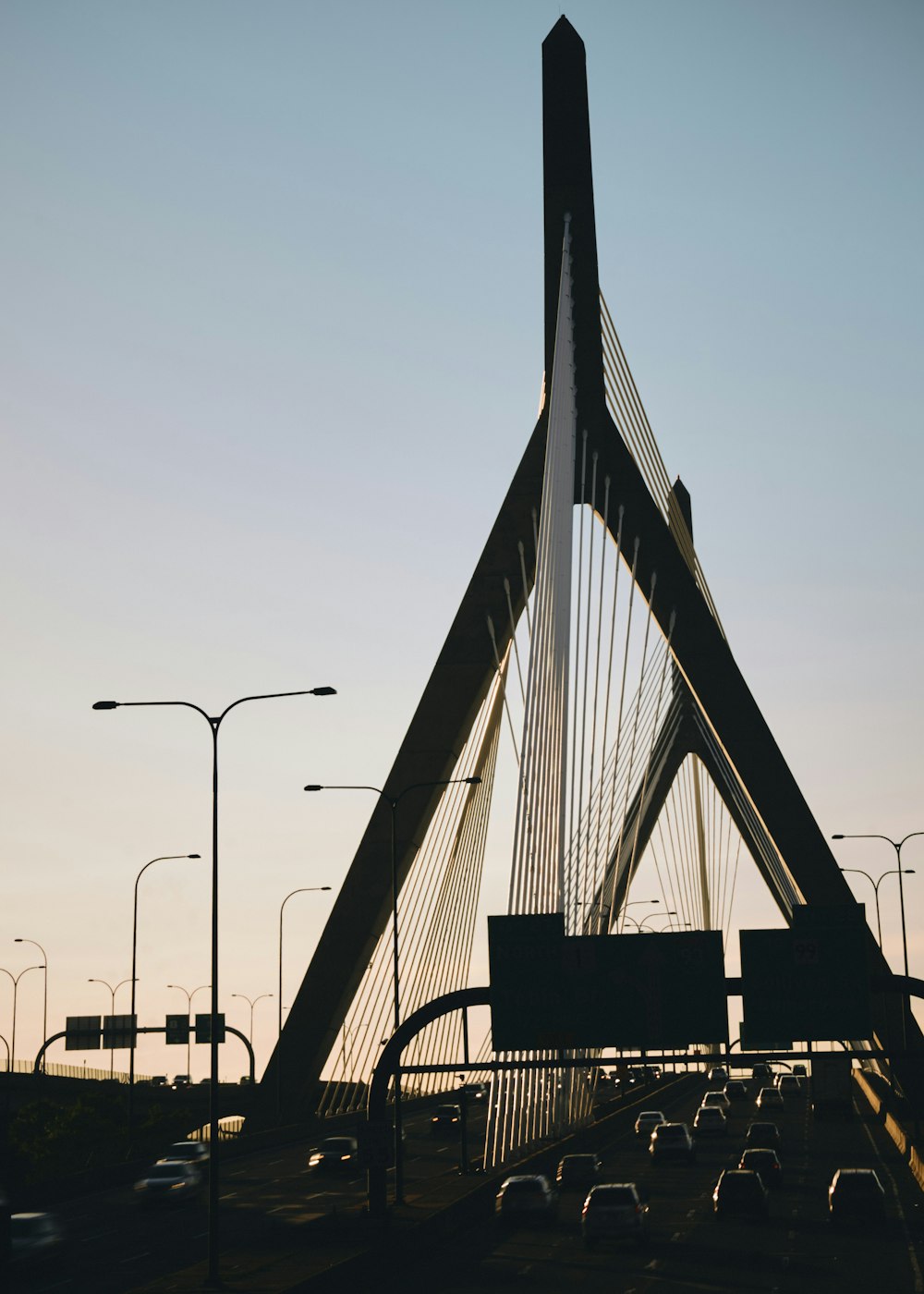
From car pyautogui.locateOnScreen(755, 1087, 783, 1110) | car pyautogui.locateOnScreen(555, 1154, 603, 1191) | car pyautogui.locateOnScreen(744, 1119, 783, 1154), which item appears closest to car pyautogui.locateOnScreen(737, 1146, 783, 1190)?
car pyautogui.locateOnScreen(555, 1154, 603, 1191)

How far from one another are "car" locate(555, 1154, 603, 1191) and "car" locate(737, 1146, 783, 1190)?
4681 mm

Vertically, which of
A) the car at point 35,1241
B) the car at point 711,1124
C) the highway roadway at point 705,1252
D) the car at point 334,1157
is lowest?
→ the car at point 711,1124

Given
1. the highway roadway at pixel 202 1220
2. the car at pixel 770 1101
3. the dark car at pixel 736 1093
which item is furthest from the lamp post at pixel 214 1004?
the dark car at pixel 736 1093

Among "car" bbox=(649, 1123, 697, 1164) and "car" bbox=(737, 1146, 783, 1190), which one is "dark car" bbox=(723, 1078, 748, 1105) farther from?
"car" bbox=(737, 1146, 783, 1190)

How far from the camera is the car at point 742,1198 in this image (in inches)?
1550

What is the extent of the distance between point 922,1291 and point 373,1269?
30.1 feet

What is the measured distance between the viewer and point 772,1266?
31094 mm

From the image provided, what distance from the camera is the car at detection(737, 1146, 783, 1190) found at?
46.2 metres

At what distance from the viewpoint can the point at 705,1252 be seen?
33.3 meters

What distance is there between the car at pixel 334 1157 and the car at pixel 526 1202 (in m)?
14.9

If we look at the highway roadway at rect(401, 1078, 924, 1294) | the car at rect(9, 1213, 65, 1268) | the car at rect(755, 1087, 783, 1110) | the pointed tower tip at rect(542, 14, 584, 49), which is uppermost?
the pointed tower tip at rect(542, 14, 584, 49)

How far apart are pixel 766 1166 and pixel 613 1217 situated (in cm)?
1249

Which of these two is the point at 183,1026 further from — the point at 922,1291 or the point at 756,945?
the point at 922,1291

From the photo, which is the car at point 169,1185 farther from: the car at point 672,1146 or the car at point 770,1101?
the car at point 770,1101
